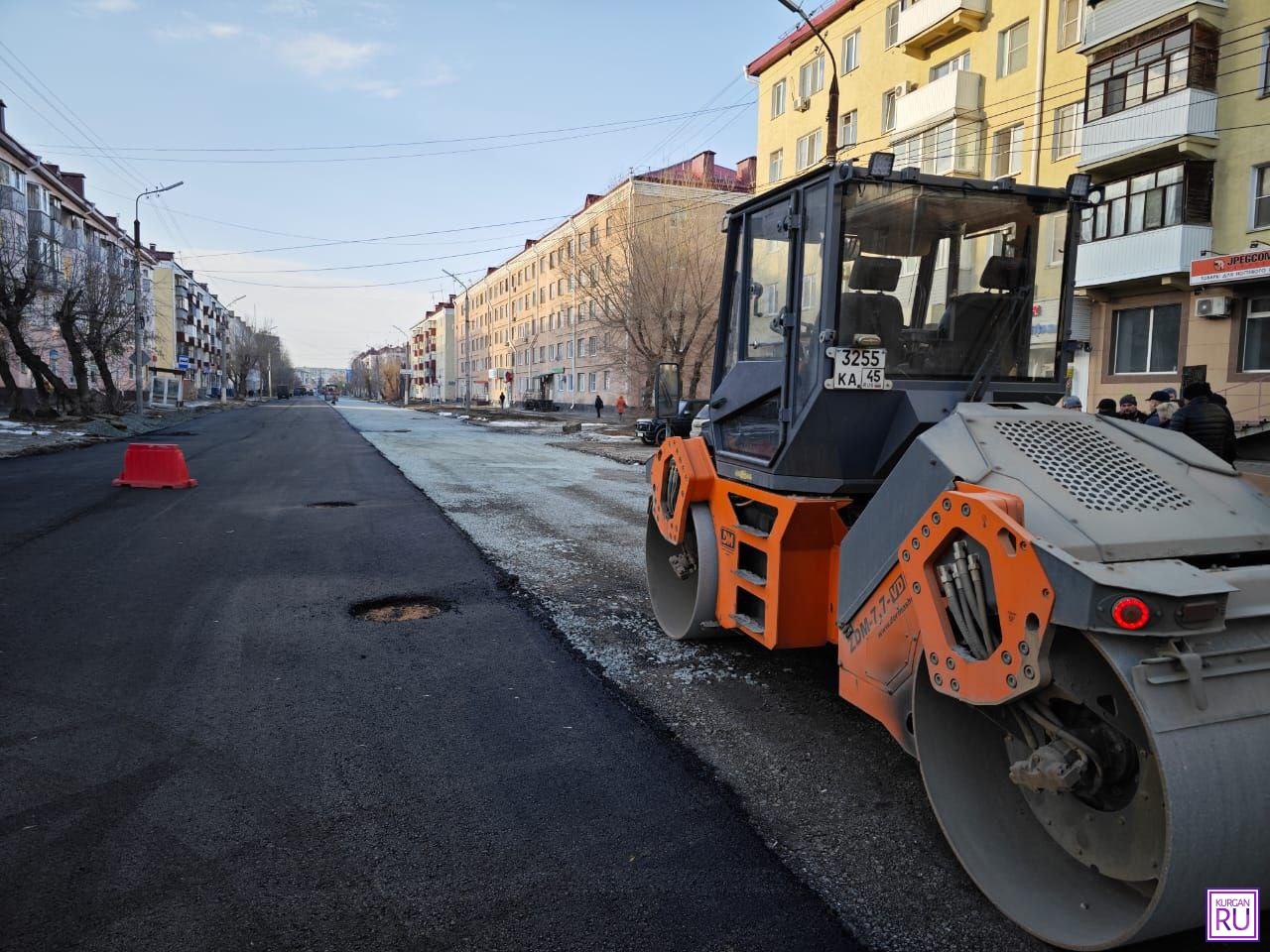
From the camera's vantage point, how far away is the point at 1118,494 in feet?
8.39

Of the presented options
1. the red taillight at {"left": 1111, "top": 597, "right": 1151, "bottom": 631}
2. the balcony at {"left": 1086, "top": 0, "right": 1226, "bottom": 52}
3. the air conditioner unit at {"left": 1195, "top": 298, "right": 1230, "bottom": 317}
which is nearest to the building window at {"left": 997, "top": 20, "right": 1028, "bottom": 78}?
the balcony at {"left": 1086, "top": 0, "right": 1226, "bottom": 52}

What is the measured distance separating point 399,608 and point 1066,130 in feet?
77.1

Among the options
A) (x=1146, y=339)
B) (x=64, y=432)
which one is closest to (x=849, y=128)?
(x=1146, y=339)

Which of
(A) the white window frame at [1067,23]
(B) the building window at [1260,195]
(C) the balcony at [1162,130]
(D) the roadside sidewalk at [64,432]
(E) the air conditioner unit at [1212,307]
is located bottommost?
(D) the roadside sidewalk at [64,432]

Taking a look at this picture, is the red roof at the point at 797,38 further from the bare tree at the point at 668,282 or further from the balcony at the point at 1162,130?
the balcony at the point at 1162,130

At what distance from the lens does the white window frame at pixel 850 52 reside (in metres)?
31.2

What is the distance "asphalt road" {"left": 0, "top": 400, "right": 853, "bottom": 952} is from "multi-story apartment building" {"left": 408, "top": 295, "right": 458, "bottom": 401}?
354ft

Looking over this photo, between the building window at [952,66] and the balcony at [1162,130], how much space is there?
6726 mm

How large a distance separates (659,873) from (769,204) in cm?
337

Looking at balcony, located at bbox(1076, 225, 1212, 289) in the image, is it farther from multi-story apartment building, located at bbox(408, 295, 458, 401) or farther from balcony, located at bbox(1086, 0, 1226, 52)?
multi-story apartment building, located at bbox(408, 295, 458, 401)

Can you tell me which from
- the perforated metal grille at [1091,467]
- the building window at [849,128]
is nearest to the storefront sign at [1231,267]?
the building window at [849,128]

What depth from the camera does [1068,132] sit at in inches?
871

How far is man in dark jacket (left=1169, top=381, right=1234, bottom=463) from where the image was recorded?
7.02 metres

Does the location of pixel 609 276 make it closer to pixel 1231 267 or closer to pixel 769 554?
pixel 1231 267
